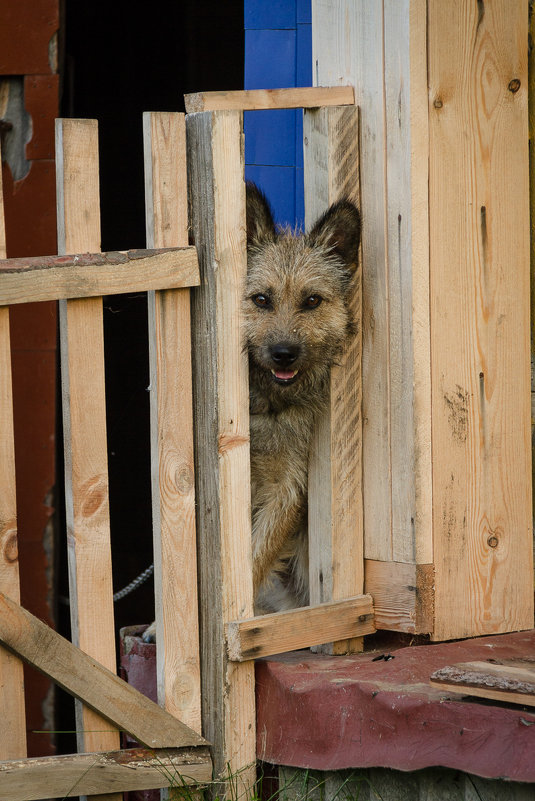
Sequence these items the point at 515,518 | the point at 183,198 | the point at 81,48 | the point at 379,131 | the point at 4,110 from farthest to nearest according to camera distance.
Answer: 1. the point at 81,48
2. the point at 4,110
3. the point at 515,518
4. the point at 379,131
5. the point at 183,198

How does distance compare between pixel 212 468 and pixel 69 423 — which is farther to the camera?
pixel 212 468

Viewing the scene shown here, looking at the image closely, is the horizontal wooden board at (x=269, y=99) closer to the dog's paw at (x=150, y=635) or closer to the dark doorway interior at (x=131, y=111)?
the dog's paw at (x=150, y=635)

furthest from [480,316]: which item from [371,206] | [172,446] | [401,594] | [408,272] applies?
[172,446]

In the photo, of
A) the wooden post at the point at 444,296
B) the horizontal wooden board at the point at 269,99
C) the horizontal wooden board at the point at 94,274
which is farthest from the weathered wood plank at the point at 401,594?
the horizontal wooden board at the point at 269,99

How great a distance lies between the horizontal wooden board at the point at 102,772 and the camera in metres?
2.90

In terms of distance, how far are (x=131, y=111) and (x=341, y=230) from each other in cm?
351

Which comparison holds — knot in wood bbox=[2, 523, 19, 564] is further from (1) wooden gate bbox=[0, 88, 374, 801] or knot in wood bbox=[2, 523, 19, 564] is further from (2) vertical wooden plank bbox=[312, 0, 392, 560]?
(2) vertical wooden plank bbox=[312, 0, 392, 560]

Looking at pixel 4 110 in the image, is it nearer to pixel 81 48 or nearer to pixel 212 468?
pixel 81 48

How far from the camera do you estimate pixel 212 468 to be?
3232mm

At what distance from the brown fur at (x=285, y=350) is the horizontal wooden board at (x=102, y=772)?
0.84 meters

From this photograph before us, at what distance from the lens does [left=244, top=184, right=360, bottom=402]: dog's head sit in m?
3.59

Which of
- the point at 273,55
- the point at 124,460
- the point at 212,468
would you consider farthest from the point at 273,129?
the point at 124,460

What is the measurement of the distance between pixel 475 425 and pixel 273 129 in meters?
1.73

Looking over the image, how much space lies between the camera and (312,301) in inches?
151
